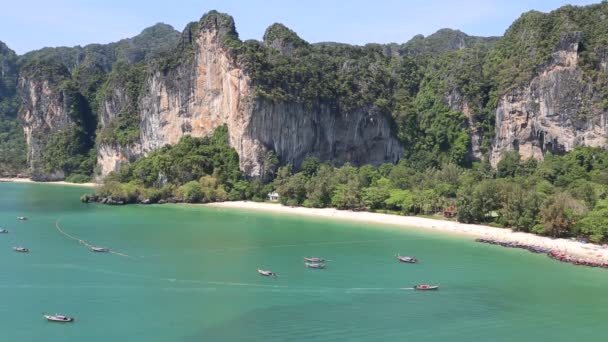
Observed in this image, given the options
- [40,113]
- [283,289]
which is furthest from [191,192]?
[40,113]

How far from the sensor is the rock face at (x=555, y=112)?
276 ft

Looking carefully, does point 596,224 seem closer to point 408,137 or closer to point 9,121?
point 408,137

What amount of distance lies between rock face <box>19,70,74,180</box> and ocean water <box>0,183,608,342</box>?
279 feet

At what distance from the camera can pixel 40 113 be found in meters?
138

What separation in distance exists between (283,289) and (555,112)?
6531 centimetres

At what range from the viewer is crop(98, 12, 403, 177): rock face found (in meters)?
89.1

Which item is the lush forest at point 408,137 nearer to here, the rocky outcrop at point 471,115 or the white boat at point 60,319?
the rocky outcrop at point 471,115

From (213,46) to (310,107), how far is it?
739 inches

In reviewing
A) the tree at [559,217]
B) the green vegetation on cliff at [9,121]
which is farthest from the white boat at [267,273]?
the green vegetation on cliff at [9,121]

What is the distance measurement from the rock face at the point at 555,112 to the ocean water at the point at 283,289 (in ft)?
132

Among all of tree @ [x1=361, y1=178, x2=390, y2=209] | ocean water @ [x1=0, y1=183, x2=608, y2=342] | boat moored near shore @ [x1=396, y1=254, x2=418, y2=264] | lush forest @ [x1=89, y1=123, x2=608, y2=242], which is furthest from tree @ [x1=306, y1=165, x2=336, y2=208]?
boat moored near shore @ [x1=396, y1=254, x2=418, y2=264]

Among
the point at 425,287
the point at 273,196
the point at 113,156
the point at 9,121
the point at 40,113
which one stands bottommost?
the point at 425,287

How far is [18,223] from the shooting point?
59125 mm

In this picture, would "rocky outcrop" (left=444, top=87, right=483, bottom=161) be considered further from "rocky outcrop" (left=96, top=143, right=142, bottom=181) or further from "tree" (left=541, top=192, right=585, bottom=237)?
"rocky outcrop" (left=96, top=143, right=142, bottom=181)
